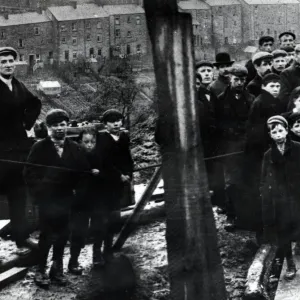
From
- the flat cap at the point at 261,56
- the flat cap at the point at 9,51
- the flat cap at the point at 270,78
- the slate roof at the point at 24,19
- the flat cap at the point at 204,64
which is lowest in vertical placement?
the flat cap at the point at 270,78

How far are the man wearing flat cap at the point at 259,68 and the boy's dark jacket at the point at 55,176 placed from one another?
1.15 m

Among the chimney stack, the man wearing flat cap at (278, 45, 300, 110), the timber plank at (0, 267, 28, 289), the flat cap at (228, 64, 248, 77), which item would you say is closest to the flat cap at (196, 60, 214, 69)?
the flat cap at (228, 64, 248, 77)

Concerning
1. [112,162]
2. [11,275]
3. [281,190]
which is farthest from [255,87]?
[11,275]

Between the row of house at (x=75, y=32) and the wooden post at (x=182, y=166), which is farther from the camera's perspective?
the row of house at (x=75, y=32)


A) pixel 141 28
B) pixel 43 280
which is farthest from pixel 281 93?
pixel 43 280

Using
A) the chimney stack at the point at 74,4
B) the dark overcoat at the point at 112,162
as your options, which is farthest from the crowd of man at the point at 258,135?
the chimney stack at the point at 74,4

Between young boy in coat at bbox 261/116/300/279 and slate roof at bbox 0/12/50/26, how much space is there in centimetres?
130

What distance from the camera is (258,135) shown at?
10.8 ft

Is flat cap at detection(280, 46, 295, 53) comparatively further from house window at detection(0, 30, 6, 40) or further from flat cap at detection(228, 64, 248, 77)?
house window at detection(0, 30, 6, 40)

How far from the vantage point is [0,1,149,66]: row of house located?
2875 millimetres

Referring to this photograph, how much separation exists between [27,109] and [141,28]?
2.28 ft

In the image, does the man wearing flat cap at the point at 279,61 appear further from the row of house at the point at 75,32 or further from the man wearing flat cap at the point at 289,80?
the row of house at the point at 75,32

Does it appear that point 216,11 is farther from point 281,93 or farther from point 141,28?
point 281,93

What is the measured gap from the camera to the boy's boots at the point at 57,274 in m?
2.93
